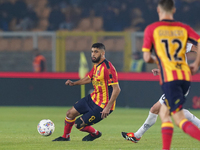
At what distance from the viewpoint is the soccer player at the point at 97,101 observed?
279 inches

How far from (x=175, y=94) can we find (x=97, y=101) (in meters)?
2.67

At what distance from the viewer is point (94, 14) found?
2002 centimetres

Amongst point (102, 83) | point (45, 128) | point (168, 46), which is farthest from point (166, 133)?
point (45, 128)

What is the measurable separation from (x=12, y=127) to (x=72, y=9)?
38.1 feet

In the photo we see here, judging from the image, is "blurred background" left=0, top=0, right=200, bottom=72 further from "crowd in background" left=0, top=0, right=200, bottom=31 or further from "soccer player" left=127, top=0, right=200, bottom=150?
"soccer player" left=127, top=0, right=200, bottom=150

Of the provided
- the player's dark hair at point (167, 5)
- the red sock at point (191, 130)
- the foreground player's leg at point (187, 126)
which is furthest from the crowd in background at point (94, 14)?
the red sock at point (191, 130)

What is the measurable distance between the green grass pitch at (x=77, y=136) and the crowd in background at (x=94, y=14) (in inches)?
284

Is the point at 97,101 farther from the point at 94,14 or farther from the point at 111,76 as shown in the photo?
the point at 94,14

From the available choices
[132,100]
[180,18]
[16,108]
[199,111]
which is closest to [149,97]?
[132,100]

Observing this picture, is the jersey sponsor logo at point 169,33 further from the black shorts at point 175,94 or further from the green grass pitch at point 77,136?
the green grass pitch at point 77,136

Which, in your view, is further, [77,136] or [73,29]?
[73,29]

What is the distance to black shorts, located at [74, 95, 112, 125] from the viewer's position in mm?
7098

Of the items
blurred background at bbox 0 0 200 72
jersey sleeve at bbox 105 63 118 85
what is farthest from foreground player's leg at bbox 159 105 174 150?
blurred background at bbox 0 0 200 72

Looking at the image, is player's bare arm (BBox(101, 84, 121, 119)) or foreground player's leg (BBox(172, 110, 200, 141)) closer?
foreground player's leg (BBox(172, 110, 200, 141))
